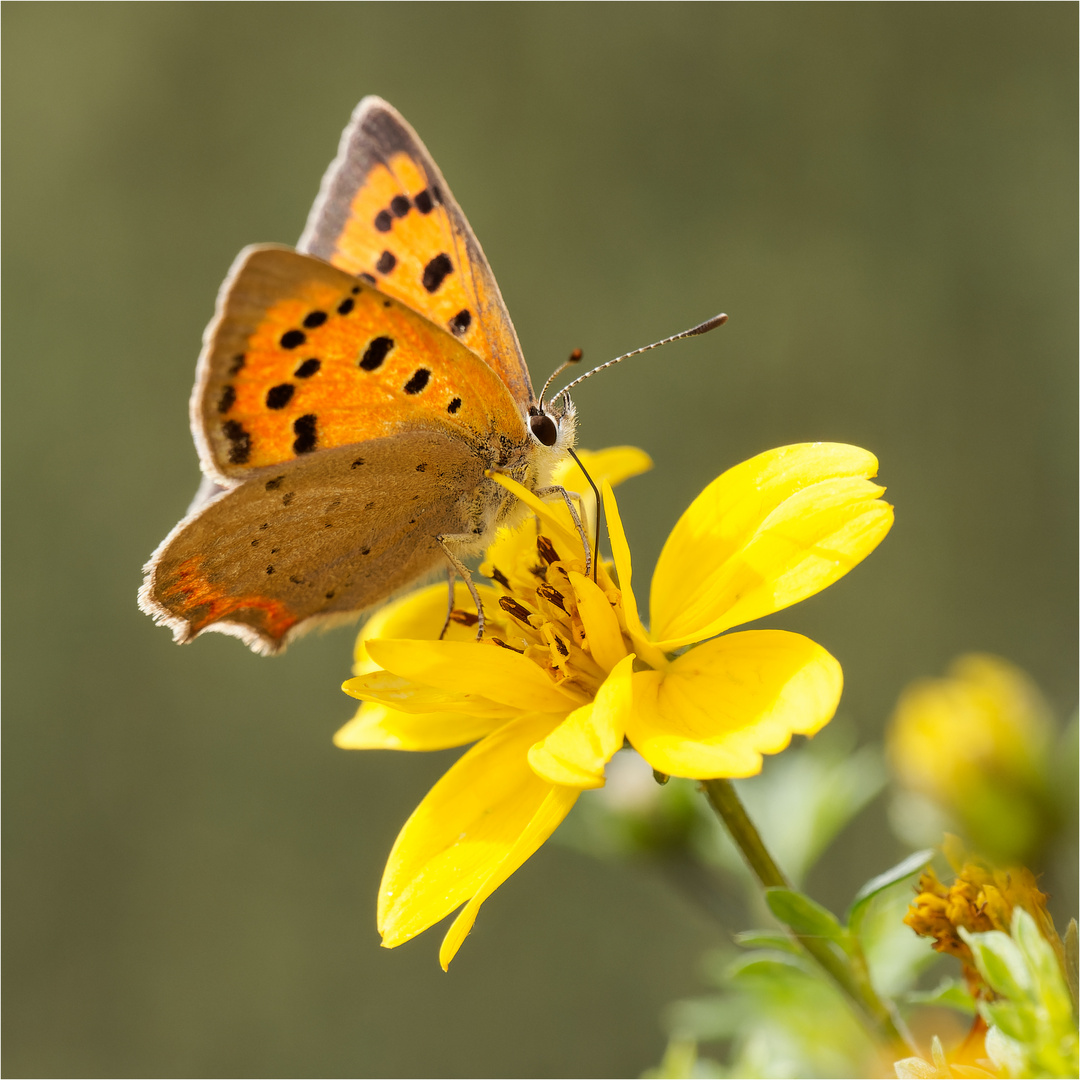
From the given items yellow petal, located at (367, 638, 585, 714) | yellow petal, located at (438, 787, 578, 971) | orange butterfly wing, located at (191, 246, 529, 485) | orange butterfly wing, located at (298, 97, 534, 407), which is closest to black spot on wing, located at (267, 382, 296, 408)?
orange butterfly wing, located at (191, 246, 529, 485)

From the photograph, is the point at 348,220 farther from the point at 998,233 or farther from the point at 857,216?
the point at 998,233

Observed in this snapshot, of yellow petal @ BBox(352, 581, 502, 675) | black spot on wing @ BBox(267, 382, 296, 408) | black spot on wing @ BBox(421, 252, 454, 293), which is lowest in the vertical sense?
yellow petal @ BBox(352, 581, 502, 675)

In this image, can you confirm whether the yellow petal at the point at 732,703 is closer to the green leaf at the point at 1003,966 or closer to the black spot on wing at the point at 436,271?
the green leaf at the point at 1003,966

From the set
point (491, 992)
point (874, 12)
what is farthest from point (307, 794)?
point (874, 12)

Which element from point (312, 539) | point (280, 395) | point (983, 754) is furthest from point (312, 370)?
point (983, 754)

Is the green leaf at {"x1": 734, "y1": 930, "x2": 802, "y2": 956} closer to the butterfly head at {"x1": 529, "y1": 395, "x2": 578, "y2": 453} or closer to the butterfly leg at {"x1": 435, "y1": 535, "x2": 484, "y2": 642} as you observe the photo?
the butterfly leg at {"x1": 435, "y1": 535, "x2": 484, "y2": 642}

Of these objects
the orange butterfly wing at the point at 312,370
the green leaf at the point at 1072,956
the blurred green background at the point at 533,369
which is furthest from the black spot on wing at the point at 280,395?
the blurred green background at the point at 533,369

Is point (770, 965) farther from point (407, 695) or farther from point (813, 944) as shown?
point (407, 695)
